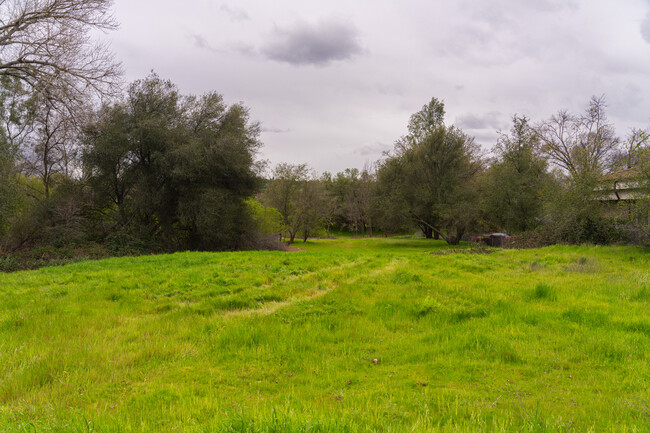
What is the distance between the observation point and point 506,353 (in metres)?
4.14

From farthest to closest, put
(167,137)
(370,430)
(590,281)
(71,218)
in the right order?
1. (167,137)
2. (71,218)
3. (590,281)
4. (370,430)

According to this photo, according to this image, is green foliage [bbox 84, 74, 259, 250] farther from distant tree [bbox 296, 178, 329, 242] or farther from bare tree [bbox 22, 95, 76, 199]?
distant tree [bbox 296, 178, 329, 242]

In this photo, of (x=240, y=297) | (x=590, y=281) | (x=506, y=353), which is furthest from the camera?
(x=590, y=281)

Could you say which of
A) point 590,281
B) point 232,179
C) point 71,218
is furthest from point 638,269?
point 71,218

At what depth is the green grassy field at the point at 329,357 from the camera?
270cm

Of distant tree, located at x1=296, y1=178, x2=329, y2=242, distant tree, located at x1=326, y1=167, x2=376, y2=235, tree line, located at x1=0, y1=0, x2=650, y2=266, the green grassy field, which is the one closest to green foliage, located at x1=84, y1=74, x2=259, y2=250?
tree line, located at x1=0, y1=0, x2=650, y2=266

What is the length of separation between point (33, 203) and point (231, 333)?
21.5 meters

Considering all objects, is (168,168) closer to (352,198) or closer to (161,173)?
(161,173)

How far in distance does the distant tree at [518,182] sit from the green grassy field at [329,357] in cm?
2182

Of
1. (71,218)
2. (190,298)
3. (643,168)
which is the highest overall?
(643,168)

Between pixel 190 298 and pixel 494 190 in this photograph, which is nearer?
pixel 190 298

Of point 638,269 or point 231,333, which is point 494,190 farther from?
point 231,333

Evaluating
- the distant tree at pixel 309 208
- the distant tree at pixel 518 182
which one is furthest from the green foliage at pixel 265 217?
the distant tree at pixel 518 182

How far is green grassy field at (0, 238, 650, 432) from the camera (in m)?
2.70
